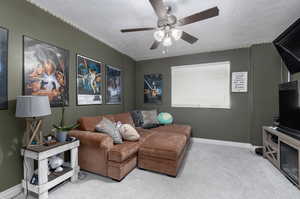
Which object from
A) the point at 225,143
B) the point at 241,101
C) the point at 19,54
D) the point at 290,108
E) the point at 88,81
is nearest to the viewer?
the point at 19,54

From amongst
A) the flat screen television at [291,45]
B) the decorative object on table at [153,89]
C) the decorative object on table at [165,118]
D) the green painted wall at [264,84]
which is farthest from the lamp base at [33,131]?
the green painted wall at [264,84]

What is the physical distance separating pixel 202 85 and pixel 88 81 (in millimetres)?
2965

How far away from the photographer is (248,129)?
330 centimetres

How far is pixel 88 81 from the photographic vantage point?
2705 millimetres

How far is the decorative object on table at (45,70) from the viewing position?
1.79 m

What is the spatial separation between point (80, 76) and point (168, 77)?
2.48 metres

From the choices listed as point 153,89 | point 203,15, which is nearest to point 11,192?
point 203,15

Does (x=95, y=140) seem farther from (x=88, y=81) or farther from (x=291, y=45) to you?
(x=291, y=45)

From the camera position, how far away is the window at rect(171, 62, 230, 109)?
3.54m

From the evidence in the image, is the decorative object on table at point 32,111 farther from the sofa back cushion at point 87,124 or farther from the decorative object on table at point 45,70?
the sofa back cushion at point 87,124

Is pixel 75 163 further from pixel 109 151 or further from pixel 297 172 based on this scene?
pixel 297 172

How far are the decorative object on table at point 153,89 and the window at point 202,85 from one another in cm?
42

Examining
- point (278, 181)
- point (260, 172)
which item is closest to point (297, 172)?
point (278, 181)

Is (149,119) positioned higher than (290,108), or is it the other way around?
(290,108)
